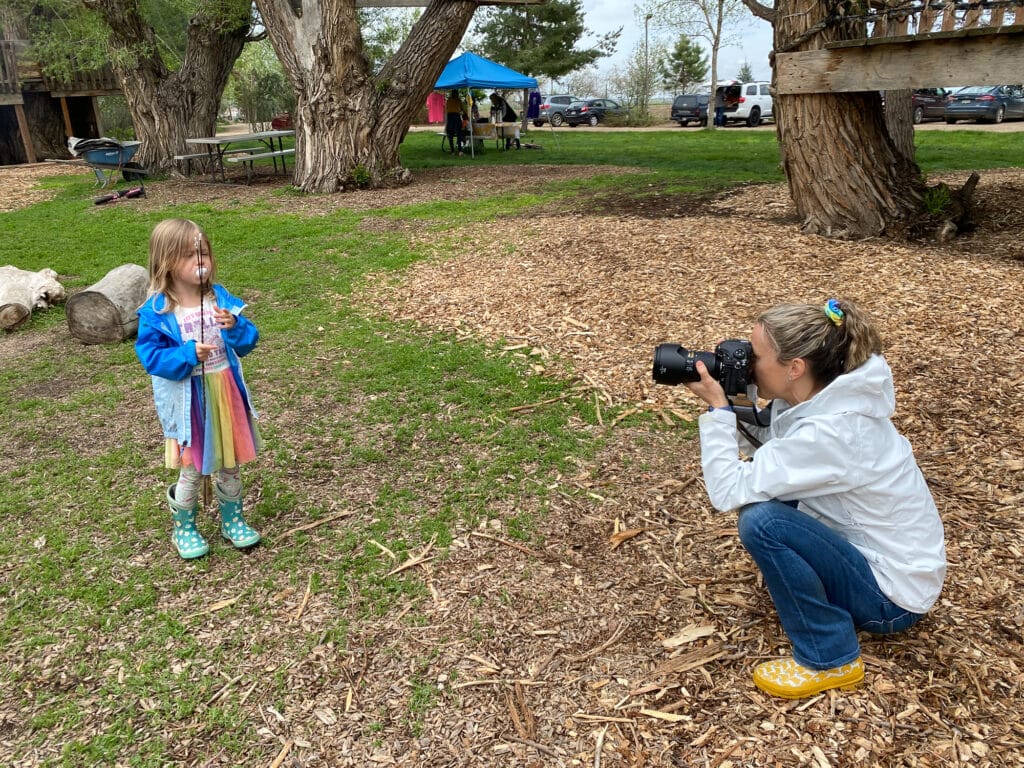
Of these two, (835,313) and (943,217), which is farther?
(943,217)

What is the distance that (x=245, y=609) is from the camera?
2.88 metres

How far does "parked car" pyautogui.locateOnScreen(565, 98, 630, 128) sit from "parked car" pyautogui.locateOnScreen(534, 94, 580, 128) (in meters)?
0.34

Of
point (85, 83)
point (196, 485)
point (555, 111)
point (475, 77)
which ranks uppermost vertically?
point (85, 83)

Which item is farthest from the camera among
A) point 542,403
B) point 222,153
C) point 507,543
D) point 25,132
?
point 25,132

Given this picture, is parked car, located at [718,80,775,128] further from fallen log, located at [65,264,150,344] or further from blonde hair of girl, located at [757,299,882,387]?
blonde hair of girl, located at [757,299,882,387]

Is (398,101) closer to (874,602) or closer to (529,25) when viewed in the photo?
(874,602)

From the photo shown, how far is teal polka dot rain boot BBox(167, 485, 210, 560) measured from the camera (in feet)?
10.3

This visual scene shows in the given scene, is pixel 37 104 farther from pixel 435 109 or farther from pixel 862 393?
pixel 862 393

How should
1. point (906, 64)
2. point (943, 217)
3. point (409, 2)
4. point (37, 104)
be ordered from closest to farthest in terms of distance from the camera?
point (906, 64) < point (943, 217) < point (409, 2) < point (37, 104)

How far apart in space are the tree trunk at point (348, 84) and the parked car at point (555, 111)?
22.7 meters

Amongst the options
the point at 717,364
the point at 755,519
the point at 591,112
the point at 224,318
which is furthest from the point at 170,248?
the point at 591,112

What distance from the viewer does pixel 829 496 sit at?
2260 millimetres

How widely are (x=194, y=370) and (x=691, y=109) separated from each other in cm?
3075

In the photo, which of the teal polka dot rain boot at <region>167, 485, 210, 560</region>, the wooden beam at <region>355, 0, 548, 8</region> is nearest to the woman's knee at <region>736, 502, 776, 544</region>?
the teal polka dot rain boot at <region>167, 485, 210, 560</region>
